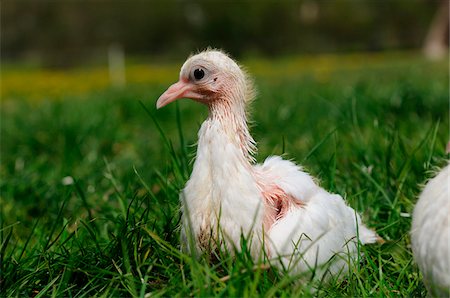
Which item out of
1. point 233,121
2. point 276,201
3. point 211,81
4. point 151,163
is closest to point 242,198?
point 276,201

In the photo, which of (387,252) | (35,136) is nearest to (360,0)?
(35,136)

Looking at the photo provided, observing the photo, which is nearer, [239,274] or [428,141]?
[239,274]

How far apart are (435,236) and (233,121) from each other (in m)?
0.96

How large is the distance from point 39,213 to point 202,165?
6.19ft

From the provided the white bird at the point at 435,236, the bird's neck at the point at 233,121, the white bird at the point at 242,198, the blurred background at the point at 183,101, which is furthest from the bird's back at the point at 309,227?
the blurred background at the point at 183,101

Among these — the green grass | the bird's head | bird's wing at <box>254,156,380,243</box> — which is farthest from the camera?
the bird's head

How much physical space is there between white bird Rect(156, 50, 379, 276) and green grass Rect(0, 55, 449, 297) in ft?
0.31

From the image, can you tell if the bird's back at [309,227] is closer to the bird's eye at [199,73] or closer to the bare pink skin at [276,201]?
the bare pink skin at [276,201]

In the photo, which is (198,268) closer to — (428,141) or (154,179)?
(154,179)

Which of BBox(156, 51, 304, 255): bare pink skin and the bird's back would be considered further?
BBox(156, 51, 304, 255): bare pink skin

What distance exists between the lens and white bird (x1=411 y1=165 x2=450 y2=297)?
6.39 feet

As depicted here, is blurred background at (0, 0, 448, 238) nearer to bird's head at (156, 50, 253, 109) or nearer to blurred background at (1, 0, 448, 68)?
blurred background at (1, 0, 448, 68)

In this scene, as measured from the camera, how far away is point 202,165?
99.9 inches

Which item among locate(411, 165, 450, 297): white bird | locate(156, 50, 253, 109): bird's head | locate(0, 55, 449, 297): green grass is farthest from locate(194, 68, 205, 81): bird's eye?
locate(411, 165, 450, 297): white bird
